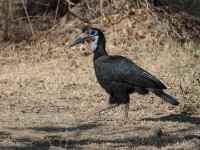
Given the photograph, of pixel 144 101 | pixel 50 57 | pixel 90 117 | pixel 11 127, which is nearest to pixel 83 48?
pixel 50 57

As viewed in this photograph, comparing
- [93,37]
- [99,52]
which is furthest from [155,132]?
[93,37]

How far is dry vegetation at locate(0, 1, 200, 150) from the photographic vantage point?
273 inches

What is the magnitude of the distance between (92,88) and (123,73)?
197 centimetres

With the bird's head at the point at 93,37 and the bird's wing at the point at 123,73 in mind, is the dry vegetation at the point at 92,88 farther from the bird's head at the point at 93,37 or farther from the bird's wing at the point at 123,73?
the bird's head at the point at 93,37

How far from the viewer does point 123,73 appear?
7.99 metres

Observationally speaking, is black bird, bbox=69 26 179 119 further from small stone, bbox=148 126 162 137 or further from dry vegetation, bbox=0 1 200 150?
small stone, bbox=148 126 162 137

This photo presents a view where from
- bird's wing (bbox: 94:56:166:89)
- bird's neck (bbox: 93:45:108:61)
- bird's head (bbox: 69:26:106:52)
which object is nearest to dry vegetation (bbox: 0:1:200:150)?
bird's wing (bbox: 94:56:166:89)

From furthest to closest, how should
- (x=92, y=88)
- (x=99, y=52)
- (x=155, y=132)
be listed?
(x=92, y=88) < (x=99, y=52) < (x=155, y=132)

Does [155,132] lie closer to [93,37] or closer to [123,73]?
[123,73]

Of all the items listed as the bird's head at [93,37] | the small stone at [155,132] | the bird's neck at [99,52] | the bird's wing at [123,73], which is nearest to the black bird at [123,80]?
the bird's wing at [123,73]

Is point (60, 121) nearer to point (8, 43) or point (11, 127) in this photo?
point (11, 127)

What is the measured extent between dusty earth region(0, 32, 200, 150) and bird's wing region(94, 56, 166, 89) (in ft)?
1.61

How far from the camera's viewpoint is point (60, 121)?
7.86 meters

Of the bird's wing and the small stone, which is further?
the bird's wing
